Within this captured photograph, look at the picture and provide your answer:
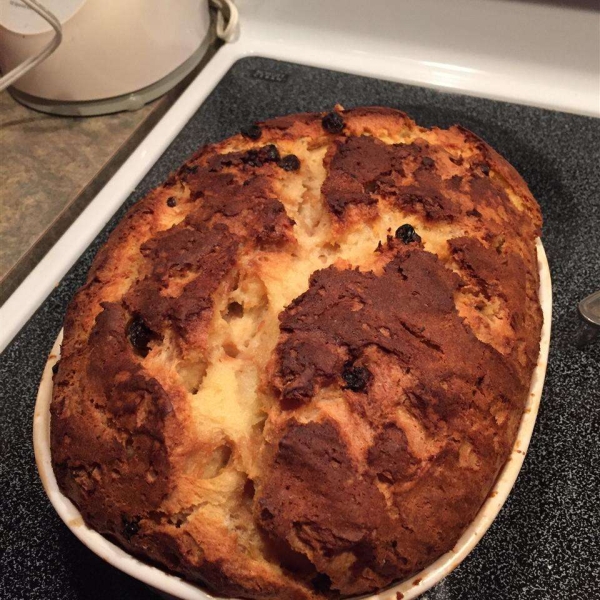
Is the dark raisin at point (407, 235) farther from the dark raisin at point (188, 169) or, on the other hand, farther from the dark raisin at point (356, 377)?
the dark raisin at point (188, 169)

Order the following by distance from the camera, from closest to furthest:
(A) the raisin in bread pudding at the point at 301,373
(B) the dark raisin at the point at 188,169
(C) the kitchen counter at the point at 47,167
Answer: (A) the raisin in bread pudding at the point at 301,373 < (B) the dark raisin at the point at 188,169 < (C) the kitchen counter at the point at 47,167

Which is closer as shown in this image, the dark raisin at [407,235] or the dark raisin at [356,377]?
Answer: the dark raisin at [356,377]

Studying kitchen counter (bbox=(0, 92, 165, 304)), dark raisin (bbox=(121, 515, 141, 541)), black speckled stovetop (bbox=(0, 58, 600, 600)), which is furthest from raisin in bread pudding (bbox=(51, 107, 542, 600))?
kitchen counter (bbox=(0, 92, 165, 304))

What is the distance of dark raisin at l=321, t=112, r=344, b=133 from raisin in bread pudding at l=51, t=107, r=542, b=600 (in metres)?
0.07

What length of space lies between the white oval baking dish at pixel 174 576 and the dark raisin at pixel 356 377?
0.21 m

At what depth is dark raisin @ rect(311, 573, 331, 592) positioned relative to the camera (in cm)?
61

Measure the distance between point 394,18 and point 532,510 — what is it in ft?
3.64

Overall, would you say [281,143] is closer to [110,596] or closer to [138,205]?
[138,205]

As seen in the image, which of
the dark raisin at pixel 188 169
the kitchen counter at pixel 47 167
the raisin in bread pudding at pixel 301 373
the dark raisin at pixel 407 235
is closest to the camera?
the raisin in bread pudding at pixel 301 373

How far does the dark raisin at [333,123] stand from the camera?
89 centimetres

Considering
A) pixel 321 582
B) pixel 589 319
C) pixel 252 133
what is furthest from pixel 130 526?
pixel 589 319

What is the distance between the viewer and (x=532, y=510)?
32.4 inches

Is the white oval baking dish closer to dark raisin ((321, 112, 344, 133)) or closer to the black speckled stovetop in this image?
the black speckled stovetop

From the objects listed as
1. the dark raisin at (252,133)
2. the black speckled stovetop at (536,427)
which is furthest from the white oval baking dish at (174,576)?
the dark raisin at (252,133)
